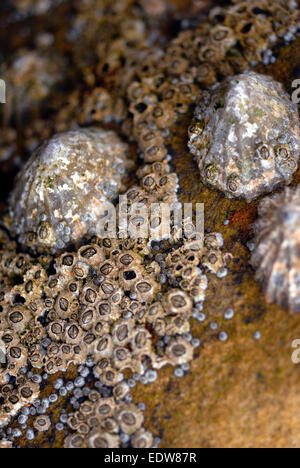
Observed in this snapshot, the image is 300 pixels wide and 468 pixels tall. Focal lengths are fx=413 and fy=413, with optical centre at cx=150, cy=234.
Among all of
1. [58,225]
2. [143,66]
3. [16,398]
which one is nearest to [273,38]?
[143,66]

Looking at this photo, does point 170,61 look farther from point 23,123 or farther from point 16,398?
point 16,398

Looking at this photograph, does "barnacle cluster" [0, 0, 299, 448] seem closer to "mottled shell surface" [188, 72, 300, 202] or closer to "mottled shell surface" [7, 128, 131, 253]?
"mottled shell surface" [7, 128, 131, 253]

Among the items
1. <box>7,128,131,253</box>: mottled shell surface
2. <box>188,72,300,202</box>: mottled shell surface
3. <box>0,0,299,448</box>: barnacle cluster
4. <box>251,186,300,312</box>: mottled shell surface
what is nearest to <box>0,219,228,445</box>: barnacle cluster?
<box>0,0,299,448</box>: barnacle cluster

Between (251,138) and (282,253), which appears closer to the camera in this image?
(282,253)

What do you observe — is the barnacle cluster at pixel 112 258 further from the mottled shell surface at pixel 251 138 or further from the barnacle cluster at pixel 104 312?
the mottled shell surface at pixel 251 138

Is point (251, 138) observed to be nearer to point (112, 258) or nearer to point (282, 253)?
point (282, 253)

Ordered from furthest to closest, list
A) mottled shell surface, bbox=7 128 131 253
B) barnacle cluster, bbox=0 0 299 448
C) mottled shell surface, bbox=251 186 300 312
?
1. mottled shell surface, bbox=7 128 131 253
2. barnacle cluster, bbox=0 0 299 448
3. mottled shell surface, bbox=251 186 300 312

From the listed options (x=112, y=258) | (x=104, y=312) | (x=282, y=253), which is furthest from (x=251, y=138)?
(x=104, y=312)

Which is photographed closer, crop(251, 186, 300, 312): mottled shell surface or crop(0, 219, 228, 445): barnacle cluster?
crop(251, 186, 300, 312): mottled shell surface
